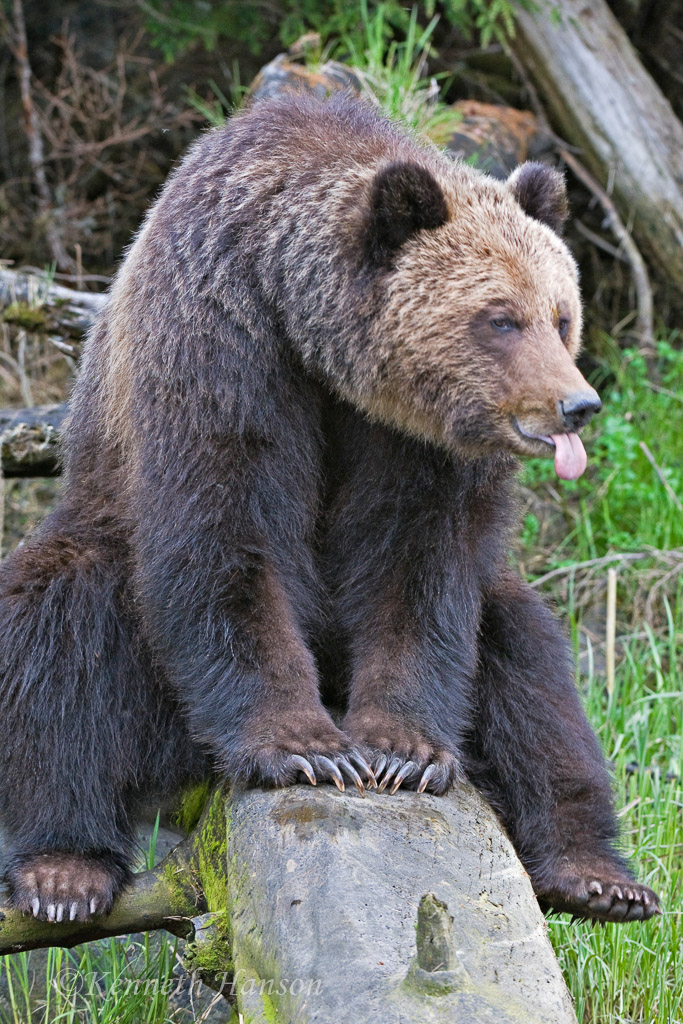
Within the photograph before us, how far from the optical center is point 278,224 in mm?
3822

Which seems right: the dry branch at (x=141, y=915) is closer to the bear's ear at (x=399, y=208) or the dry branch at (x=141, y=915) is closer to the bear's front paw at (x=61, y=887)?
the bear's front paw at (x=61, y=887)

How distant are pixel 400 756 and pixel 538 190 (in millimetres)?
1999

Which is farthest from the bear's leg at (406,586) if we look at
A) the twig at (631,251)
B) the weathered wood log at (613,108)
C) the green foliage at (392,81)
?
the weathered wood log at (613,108)

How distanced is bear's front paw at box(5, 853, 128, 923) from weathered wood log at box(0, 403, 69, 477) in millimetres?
2500

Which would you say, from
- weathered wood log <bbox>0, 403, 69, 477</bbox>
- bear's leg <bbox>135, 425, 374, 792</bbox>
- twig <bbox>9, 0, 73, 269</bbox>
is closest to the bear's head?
bear's leg <bbox>135, 425, 374, 792</bbox>

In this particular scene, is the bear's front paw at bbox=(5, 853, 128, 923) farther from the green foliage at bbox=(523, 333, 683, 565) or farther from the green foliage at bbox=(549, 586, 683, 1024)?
the green foliage at bbox=(523, 333, 683, 565)

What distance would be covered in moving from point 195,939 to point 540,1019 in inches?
46.2

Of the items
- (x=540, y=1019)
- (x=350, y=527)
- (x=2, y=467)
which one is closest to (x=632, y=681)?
(x=350, y=527)

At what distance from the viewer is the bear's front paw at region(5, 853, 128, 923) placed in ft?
11.8

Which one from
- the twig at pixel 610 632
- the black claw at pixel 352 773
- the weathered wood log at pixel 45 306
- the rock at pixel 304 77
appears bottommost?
the twig at pixel 610 632

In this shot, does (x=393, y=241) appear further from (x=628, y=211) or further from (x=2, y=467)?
(x=628, y=211)

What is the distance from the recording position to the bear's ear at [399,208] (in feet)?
11.9

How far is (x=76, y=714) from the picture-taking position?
157 inches

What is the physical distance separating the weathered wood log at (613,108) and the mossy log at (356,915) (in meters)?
6.08
